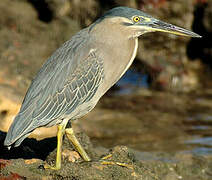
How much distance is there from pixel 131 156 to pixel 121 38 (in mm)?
1143

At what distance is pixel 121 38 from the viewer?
15.3 ft

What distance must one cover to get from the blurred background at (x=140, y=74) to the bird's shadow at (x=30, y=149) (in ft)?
5.23

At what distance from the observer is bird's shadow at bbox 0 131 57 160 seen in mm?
4852

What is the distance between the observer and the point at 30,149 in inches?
199

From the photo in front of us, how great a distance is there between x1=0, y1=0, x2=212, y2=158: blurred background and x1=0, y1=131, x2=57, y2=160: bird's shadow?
5.23ft

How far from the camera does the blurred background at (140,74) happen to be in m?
7.98

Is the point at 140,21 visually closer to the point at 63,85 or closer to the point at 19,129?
the point at 63,85

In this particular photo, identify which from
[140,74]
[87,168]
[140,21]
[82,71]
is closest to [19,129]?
[87,168]

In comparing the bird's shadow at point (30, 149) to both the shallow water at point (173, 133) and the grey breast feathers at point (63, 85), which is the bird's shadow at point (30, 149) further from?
the shallow water at point (173, 133)

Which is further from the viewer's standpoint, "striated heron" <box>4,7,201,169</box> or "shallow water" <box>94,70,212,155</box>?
"shallow water" <box>94,70,212,155</box>

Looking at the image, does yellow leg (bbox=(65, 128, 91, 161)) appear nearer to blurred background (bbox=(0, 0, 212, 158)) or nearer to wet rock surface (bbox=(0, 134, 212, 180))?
wet rock surface (bbox=(0, 134, 212, 180))

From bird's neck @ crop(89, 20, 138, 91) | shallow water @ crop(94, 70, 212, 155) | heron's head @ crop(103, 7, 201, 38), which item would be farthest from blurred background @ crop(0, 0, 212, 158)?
heron's head @ crop(103, 7, 201, 38)

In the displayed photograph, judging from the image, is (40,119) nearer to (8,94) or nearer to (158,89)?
(8,94)

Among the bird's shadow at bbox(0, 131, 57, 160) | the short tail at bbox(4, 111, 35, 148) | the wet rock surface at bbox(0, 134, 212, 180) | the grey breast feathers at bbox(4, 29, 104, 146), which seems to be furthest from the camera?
the bird's shadow at bbox(0, 131, 57, 160)
